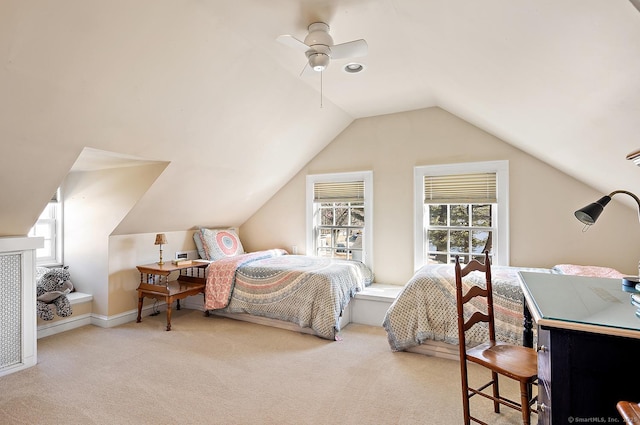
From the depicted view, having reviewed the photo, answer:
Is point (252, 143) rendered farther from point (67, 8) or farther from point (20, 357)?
point (20, 357)

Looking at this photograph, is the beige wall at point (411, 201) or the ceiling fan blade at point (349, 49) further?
the beige wall at point (411, 201)

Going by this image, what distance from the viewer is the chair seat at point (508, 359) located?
5.35 feet

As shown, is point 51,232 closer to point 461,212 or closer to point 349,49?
point 349,49

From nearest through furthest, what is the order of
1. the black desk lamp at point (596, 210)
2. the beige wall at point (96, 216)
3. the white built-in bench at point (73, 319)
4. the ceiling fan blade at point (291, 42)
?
the black desk lamp at point (596, 210), the ceiling fan blade at point (291, 42), the white built-in bench at point (73, 319), the beige wall at point (96, 216)

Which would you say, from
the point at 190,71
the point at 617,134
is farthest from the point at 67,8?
the point at 617,134

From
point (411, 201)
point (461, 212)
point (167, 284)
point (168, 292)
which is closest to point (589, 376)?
point (461, 212)

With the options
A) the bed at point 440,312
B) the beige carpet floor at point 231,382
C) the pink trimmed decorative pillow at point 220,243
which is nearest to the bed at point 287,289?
the beige carpet floor at point 231,382

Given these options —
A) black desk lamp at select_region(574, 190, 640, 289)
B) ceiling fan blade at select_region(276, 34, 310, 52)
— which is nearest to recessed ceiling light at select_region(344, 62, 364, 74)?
ceiling fan blade at select_region(276, 34, 310, 52)

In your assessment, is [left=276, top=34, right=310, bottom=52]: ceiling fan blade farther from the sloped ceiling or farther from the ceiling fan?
the sloped ceiling

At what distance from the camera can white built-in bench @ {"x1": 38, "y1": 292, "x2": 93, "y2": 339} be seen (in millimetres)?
3495

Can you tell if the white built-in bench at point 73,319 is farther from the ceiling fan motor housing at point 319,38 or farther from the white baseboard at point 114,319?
the ceiling fan motor housing at point 319,38

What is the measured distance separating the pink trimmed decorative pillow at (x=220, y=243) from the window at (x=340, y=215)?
3.74 ft

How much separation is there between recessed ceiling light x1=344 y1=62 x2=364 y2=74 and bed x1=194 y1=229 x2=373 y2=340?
6.65ft

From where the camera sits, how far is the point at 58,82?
7.05 feet
